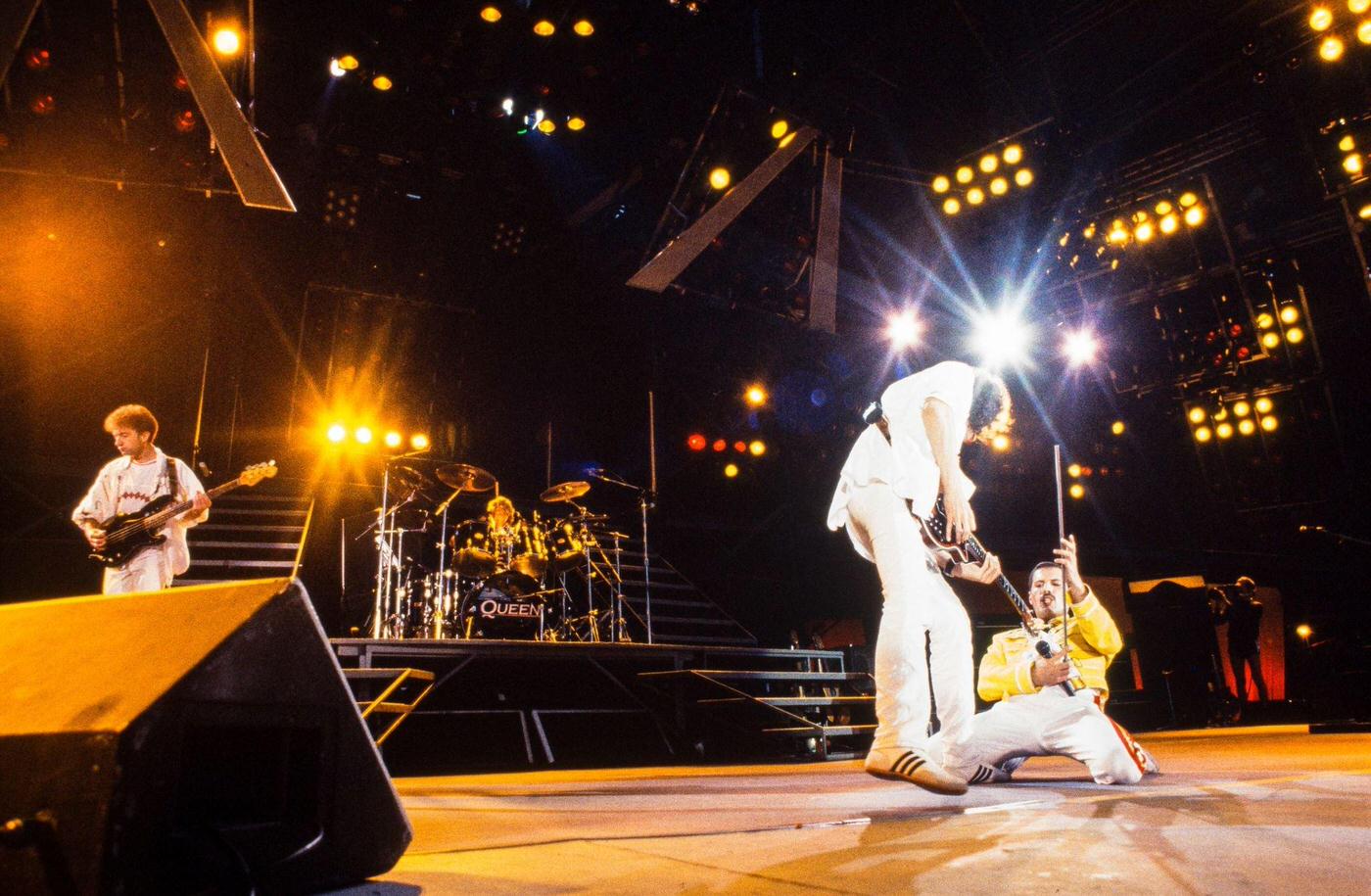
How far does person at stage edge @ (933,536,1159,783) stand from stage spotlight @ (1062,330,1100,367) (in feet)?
28.4

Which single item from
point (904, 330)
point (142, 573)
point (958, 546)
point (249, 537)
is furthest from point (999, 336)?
point (142, 573)

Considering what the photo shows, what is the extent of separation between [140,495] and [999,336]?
10.4 metres

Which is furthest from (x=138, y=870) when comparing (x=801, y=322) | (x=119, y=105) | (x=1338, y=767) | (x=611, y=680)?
(x=801, y=322)

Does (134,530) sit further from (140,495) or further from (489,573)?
(489,573)

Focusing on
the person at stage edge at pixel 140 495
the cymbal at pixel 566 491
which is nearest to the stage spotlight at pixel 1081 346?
the cymbal at pixel 566 491

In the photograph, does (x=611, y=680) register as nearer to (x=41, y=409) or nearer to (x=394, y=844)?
(x=394, y=844)

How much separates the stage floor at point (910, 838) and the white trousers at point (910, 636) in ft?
0.90

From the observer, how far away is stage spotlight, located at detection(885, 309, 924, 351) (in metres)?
11.6

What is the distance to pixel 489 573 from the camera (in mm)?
7926

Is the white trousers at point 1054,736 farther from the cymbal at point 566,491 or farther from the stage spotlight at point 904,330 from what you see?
the stage spotlight at point 904,330

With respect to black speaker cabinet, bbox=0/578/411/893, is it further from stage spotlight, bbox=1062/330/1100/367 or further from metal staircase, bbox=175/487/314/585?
stage spotlight, bbox=1062/330/1100/367

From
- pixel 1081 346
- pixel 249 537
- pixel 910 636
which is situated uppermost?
pixel 1081 346

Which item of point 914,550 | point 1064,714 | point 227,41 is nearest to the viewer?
point 914,550

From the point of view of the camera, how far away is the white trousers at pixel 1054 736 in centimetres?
321
